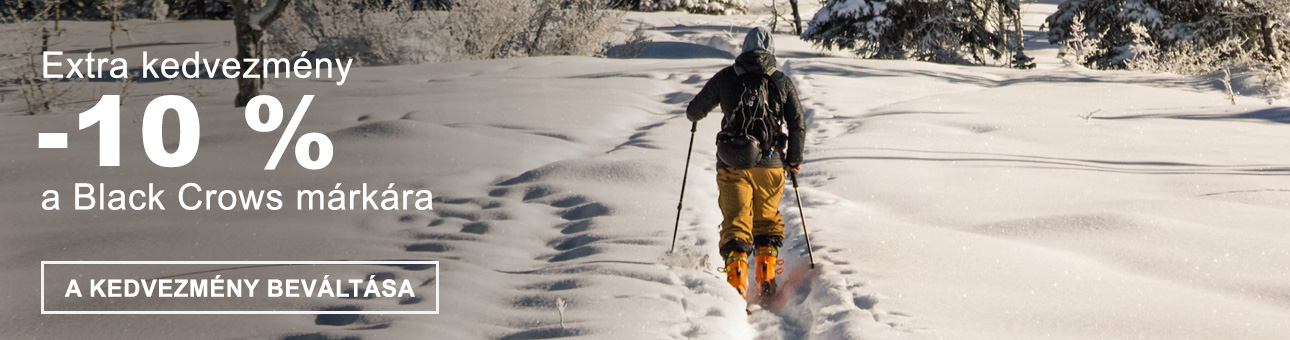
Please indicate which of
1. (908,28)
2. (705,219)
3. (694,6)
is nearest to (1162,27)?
(908,28)

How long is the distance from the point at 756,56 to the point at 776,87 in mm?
207

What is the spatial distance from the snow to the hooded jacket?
668 mm

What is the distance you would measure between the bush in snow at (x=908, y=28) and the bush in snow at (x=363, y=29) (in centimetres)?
956

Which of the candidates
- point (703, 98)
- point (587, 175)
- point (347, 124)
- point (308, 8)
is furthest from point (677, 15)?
point (703, 98)

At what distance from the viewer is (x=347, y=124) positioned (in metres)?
12.1

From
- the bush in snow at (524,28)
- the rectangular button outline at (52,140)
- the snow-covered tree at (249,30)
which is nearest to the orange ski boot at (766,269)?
the rectangular button outline at (52,140)

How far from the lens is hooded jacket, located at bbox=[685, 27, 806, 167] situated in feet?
20.9

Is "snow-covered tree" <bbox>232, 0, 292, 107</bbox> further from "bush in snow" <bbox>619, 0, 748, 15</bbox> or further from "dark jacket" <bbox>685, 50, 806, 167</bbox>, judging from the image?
"bush in snow" <bbox>619, 0, 748, 15</bbox>

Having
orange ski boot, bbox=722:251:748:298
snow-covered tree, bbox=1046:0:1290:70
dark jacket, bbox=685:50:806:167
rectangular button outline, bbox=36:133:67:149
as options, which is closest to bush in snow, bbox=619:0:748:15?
snow-covered tree, bbox=1046:0:1290:70

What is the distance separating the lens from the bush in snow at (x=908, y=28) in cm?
2617

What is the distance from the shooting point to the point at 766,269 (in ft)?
20.9

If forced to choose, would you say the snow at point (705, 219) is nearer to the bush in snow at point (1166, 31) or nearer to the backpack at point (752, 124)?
the backpack at point (752, 124)

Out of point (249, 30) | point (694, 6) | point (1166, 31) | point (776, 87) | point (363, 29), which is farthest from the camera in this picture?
point (694, 6)

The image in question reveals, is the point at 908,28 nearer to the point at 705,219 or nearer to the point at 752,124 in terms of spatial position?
the point at 705,219
